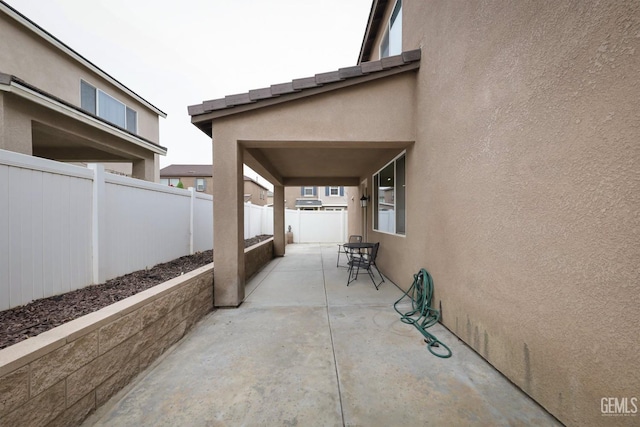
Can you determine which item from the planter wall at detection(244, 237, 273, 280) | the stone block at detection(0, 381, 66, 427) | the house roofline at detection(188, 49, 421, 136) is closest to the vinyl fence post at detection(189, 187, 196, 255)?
the planter wall at detection(244, 237, 273, 280)

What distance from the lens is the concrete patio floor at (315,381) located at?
70.4 inches

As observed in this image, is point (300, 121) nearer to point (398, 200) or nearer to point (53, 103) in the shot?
point (398, 200)

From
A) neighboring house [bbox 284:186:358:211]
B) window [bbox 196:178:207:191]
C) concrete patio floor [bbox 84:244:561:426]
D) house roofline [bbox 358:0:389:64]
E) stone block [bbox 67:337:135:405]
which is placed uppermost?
house roofline [bbox 358:0:389:64]

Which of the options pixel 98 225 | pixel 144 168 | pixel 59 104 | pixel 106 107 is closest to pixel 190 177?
pixel 106 107

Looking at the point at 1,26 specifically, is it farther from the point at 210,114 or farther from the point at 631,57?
the point at 631,57

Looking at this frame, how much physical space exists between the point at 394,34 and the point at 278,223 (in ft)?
22.4

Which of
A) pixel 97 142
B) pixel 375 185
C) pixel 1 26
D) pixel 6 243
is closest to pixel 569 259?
pixel 6 243

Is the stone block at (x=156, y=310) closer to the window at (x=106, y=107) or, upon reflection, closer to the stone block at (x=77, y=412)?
the stone block at (x=77, y=412)

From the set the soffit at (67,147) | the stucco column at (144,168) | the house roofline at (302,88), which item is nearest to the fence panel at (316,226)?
the stucco column at (144,168)

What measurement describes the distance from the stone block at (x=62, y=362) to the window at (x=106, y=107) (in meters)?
8.95

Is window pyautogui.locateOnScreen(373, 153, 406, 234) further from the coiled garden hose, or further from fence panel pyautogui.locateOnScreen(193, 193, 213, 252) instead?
fence panel pyautogui.locateOnScreen(193, 193, 213, 252)

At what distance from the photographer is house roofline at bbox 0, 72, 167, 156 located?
392 cm

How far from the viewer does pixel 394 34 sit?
217 inches

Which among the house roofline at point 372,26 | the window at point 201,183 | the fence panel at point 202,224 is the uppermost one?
the house roofline at point 372,26
